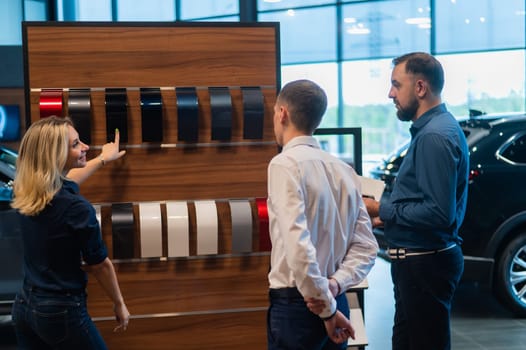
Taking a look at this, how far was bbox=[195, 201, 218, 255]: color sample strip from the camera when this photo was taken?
384 cm

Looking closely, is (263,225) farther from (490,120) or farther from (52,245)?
(490,120)

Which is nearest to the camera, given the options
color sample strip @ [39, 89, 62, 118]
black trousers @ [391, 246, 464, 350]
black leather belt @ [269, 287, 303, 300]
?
black leather belt @ [269, 287, 303, 300]

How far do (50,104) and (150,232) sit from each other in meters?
0.83

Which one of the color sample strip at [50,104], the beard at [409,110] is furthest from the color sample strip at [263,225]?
the color sample strip at [50,104]

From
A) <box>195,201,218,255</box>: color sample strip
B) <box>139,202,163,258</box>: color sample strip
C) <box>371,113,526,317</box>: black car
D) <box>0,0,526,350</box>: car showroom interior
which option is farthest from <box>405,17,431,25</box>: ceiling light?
<box>139,202,163,258</box>: color sample strip

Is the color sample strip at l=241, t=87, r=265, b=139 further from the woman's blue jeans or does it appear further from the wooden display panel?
the woman's blue jeans

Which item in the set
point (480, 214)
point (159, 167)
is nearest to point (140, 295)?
point (159, 167)

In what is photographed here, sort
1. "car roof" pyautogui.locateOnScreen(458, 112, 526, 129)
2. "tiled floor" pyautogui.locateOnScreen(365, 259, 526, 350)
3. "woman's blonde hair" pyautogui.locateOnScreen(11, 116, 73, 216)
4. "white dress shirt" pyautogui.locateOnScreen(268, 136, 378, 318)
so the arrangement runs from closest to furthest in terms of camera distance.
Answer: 1. "white dress shirt" pyautogui.locateOnScreen(268, 136, 378, 318)
2. "woman's blonde hair" pyautogui.locateOnScreen(11, 116, 73, 216)
3. "tiled floor" pyautogui.locateOnScreen(365, 259, 526, 350)
4. "car roof" pyautogui.locateOnScreen(458, 112, 526, 129)

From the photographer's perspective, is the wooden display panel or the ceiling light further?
the ceiling light

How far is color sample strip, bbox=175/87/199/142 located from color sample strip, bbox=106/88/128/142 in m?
0.28

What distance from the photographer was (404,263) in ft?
10.9

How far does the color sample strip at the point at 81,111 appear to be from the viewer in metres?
3.75

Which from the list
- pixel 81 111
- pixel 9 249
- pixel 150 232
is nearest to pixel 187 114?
pixel 81 111

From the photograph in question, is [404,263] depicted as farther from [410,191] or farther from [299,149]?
[299,149]
